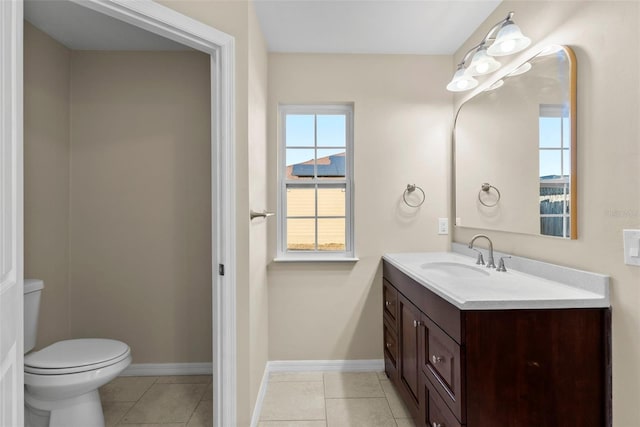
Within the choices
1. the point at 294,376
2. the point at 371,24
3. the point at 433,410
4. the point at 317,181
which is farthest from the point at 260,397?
the point at 371,24

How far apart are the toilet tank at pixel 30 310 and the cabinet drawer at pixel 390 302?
2096mm

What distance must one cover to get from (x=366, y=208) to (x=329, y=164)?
17.6 inches

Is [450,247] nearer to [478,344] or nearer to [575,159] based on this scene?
[575,159]

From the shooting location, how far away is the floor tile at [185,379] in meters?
2.39

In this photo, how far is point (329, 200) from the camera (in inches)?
104

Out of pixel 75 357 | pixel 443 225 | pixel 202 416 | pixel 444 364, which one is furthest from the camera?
pixel 443 225

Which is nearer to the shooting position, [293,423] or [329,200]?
[293,423]

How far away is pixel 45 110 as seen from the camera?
87.5 inches

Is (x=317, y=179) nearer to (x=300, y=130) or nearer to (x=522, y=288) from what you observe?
(x=300, y=130)

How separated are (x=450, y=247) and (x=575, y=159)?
4.04 ft

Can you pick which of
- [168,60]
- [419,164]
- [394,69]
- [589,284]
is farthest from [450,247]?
[168,60]

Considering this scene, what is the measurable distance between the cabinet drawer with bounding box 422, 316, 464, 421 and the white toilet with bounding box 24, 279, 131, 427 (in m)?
1.59
